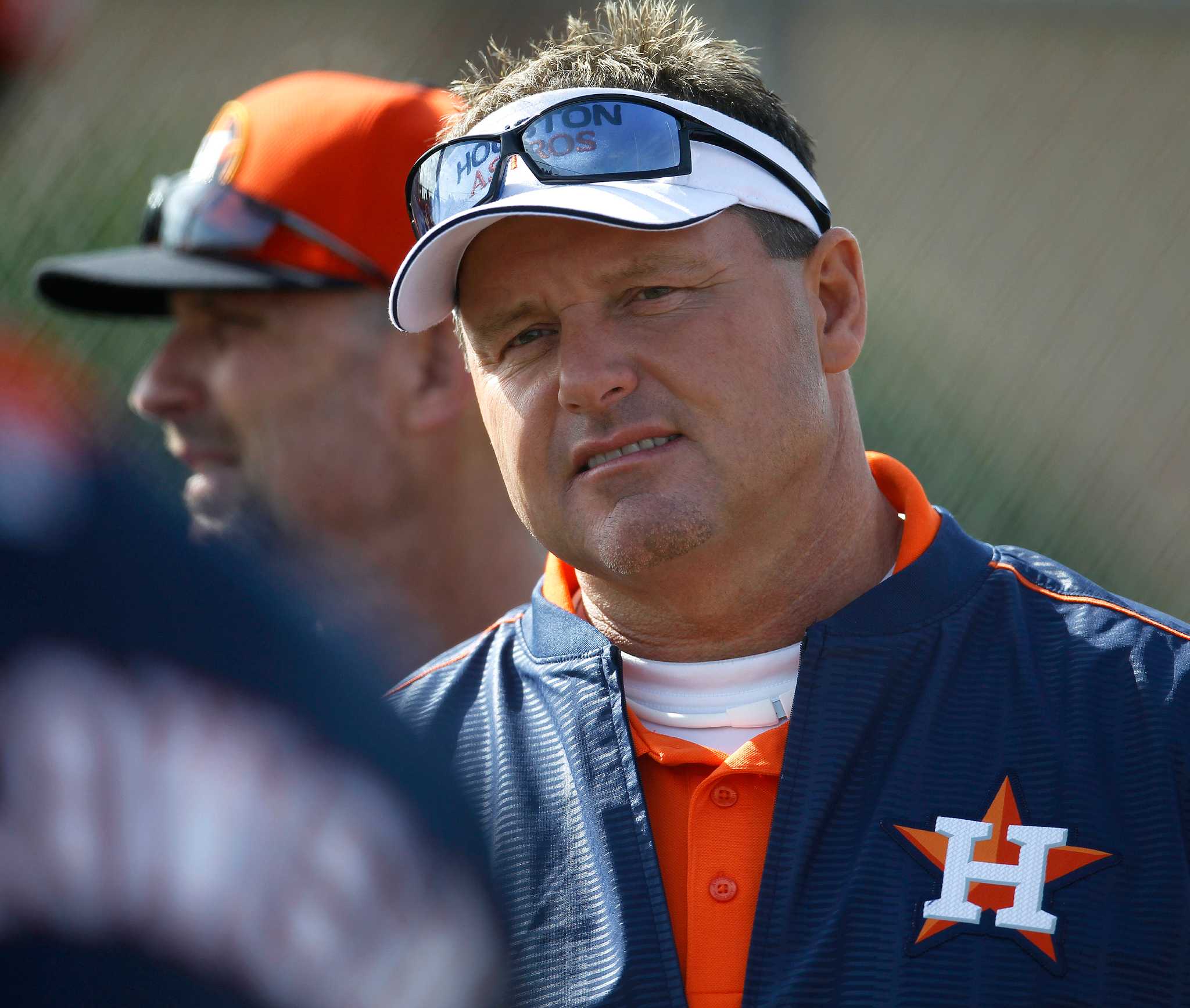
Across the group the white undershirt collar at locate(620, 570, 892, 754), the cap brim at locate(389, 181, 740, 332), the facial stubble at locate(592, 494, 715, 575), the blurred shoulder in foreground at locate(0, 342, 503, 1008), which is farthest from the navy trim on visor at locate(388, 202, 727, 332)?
the blurred shoulder in foreground at locate(0, 342, 503, 1008)

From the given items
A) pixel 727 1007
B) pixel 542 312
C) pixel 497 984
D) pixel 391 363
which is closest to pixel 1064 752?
pixel 727 1007

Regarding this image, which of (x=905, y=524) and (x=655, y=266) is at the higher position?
(x=655, y=266)

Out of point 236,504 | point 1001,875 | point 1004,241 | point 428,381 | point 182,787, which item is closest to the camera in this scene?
point 182,787

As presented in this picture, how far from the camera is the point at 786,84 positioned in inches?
129

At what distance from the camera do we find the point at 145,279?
277cm

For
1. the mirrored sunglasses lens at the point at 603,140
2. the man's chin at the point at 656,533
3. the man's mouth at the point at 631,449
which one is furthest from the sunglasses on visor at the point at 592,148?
the man's chin at the point at 656,533

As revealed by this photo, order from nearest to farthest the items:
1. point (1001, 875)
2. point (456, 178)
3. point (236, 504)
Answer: point (1001, 875) → point (456, 178) → point (236, 504)

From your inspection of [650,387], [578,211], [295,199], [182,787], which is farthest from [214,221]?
[182,787]

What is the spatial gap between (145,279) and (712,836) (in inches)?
65.9

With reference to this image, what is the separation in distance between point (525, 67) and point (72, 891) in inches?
72.9

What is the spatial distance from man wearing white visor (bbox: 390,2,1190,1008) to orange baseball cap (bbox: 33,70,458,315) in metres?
0.54

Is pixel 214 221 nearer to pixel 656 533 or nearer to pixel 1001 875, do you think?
pixel 656 533

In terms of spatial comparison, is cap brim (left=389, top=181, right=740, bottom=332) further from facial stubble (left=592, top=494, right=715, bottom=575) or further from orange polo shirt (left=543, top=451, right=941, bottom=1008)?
orange polo shirt (left=543, top=451, right=941, bottom=1008)

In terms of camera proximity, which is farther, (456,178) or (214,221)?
(214,221)
